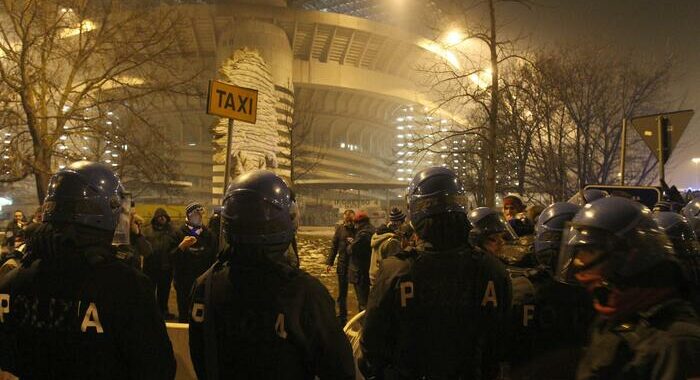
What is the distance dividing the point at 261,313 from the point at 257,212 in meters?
0.46

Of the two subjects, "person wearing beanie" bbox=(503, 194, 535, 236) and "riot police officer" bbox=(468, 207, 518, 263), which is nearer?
"riot police officer" bbox=(468, 207, 518, 263)

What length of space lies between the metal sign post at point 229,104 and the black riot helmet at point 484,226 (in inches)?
104

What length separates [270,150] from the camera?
2062 centimetres

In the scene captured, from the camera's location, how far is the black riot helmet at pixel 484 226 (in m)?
4.09

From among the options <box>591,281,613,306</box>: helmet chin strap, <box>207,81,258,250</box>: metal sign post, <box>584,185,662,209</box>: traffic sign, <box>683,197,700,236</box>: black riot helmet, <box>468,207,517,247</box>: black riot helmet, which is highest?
<box>207,81,258,250</box>: metal sign post

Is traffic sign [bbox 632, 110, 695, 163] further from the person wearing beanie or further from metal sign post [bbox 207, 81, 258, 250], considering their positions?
metal sign post [bbox 207, 81, 258, 250]

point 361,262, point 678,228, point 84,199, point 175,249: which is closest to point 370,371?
point 84,199

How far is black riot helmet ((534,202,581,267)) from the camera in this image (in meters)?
3.38

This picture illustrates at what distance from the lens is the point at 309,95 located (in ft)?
179

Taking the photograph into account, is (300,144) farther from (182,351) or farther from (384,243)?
(182,351)

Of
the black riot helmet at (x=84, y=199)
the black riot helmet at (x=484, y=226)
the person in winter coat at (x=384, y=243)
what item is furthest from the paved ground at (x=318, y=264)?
the black riot helmet at (x=84, y=199)

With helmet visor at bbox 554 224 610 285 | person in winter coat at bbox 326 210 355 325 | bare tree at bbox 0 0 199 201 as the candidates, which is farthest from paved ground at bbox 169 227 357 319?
helmet visor at bbox 554 224 610 285

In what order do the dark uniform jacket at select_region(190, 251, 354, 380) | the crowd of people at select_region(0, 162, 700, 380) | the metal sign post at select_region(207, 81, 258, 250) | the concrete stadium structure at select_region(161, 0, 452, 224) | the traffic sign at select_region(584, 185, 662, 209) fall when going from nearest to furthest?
1. the crowd of people at select_region(0, 162, 700, 380)
2. the dark uniform jacket at select_region(190, 251, 354, 380)
3. the metal sign post at select_region(207, 81, 258, 250)
4. the traffic sign at select_region(584, 185, 662, 209)
5. the concrete stadium structure at select_region(161, 0, 452, 224)

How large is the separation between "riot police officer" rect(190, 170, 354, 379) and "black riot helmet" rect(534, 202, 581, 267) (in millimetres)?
1742
